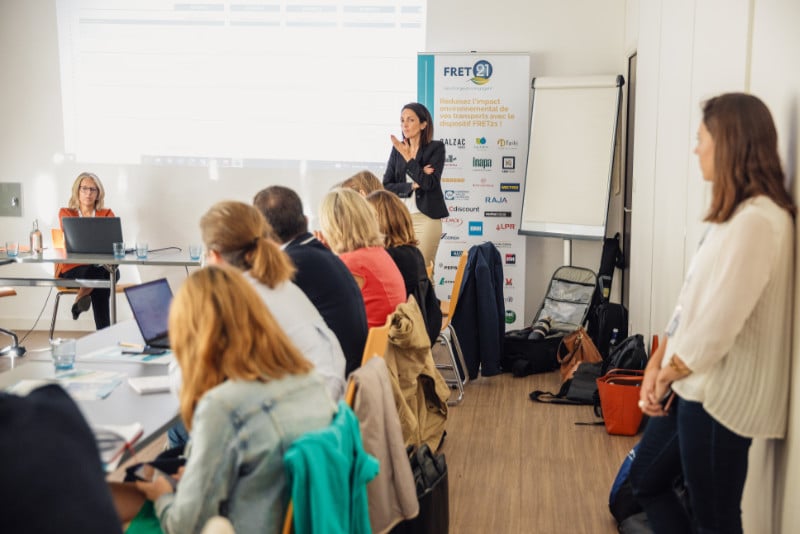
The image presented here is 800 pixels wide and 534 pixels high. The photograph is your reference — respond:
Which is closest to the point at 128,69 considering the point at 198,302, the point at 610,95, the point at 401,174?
the point at 401,174

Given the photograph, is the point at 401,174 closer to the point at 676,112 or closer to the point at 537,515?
the point at 676,112

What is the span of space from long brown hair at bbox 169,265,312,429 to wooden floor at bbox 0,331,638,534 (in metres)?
1.51

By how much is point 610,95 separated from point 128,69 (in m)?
3.79

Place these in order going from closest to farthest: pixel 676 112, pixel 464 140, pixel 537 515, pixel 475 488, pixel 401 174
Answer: pixel 537 515, pixel 475 488, pixel 676 112, pixel 401 174, pixel 464 140

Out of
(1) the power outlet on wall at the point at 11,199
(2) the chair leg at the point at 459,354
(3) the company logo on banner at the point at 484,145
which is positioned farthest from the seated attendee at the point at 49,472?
Answer: (1) the power outlet on wall at the point at 11,199

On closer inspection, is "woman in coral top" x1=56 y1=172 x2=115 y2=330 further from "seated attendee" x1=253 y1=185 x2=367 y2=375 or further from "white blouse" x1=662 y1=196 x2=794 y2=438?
"white blouse" x1=662 y1=196 x2=794 y2=438

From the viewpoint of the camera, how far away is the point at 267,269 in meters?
2.44

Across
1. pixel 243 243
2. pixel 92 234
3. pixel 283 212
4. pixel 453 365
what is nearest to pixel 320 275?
pixel 283 212

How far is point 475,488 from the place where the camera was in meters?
3.59

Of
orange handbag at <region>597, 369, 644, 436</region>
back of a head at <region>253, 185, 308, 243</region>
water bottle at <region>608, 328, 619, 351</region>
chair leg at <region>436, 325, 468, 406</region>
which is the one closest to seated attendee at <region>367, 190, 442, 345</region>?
chair leg at <region>436, 325, 468, 406</region>

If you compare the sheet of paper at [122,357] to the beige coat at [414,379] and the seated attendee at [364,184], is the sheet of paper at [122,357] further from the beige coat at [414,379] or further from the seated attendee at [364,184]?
the seated attendee at [364,184]

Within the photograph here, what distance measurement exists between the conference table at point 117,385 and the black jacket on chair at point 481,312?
242 centimetres

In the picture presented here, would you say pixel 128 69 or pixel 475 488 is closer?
pixel 475 488

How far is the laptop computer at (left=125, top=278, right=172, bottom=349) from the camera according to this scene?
302 centimetres
